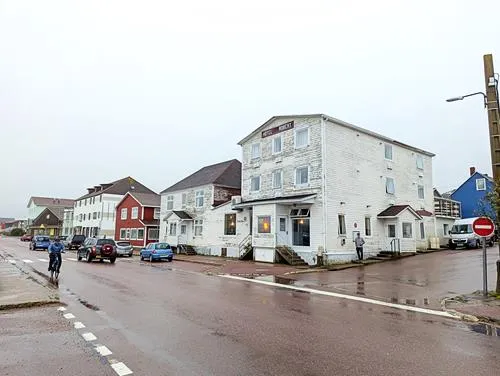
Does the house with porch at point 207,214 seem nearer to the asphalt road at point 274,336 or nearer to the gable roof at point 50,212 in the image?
the asphalt road at point 274,336

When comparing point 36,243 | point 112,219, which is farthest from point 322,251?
point 112,219

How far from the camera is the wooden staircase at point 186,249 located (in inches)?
1417

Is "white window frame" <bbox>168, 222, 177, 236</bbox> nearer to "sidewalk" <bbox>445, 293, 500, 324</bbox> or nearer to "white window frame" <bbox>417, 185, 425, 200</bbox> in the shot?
"white window frame" <bbox>417, 185, 425, 200</bbox>

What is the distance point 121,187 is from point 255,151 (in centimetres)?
4453

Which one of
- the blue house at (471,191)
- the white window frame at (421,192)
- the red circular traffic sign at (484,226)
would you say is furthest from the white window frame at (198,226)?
the blue house at (471,191)

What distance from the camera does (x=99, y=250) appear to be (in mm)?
27250

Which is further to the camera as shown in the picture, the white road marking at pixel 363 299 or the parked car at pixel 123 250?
the parked car at pixel 123 250

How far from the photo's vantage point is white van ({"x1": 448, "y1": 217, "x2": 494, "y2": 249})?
3209 cm

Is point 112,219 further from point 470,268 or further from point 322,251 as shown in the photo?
point 470,268

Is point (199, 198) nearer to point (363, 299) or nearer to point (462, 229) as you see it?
point (462, 229)

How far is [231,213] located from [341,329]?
80.9ft

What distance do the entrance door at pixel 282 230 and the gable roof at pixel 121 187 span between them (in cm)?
4785

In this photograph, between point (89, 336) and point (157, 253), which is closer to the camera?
point (89, 336)

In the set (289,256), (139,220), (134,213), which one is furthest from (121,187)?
(289,256)
